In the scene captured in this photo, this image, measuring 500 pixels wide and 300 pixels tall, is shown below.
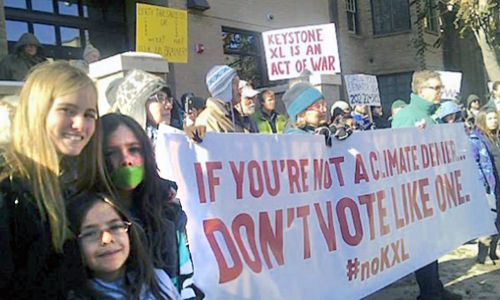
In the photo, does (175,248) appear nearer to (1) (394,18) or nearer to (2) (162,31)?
(2) (162,31)

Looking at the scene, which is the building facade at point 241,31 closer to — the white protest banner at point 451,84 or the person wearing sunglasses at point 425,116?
the white protest banner at point 451,84

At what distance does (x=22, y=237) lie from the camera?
5.57 feet

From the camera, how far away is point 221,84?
4320 millimetres

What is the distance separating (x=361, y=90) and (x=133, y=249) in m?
8.77

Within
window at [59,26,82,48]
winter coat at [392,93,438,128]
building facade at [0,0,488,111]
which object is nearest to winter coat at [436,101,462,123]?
winter coat at [392,93,438,128]

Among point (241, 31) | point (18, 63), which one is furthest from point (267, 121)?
point (241, 31)

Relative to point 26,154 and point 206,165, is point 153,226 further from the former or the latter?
point 206,165

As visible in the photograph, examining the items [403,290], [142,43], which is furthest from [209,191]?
[403,290]

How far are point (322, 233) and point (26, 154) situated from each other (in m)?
2.31

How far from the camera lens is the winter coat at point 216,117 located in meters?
3.98

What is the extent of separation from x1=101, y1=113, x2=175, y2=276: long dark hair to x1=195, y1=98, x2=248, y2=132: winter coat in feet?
5.42

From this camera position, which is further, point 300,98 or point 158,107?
point 300,98

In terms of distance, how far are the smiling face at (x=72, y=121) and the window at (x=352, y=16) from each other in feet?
52.6

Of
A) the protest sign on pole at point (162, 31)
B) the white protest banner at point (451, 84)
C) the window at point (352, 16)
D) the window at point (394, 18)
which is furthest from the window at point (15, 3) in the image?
the window at point (394, 18)
